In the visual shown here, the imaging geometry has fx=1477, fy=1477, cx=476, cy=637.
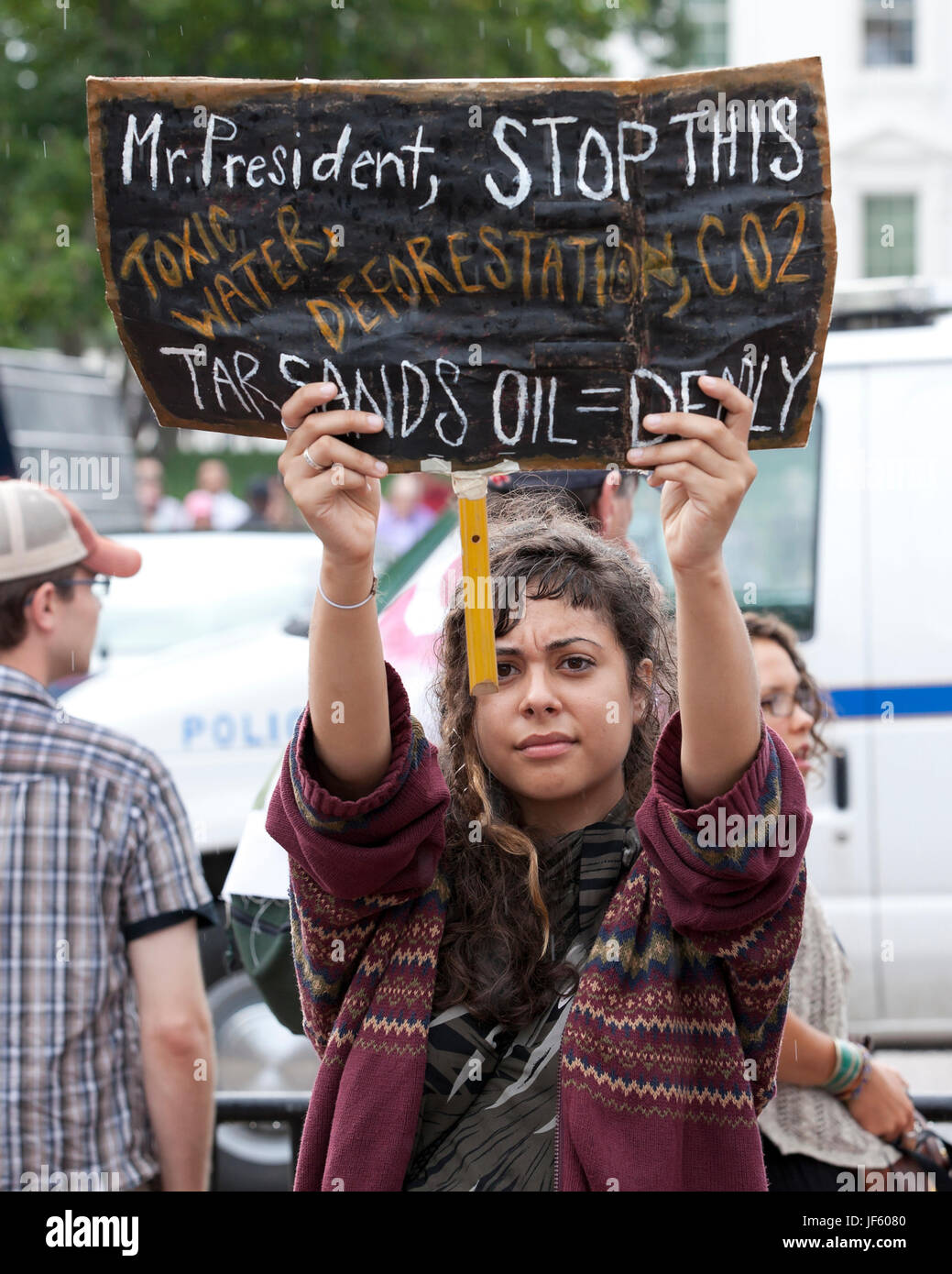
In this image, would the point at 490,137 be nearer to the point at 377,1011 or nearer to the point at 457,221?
the point at 457,221

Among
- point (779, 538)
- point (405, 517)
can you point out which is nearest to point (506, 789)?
point (779, 538)

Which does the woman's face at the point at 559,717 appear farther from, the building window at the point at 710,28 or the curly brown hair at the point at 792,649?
the building window at the point at 710,28

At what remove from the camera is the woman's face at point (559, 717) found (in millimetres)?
2133

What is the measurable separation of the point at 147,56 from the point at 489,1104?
1364cm

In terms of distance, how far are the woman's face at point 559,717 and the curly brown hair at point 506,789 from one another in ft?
0.12

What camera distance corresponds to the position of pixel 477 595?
6.71ft

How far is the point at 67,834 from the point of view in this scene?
2578 mm

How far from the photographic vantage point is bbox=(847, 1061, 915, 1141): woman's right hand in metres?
2.76

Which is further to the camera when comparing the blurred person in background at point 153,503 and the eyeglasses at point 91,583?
the blurred person in background at point 153,503

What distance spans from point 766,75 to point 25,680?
5.43 feet

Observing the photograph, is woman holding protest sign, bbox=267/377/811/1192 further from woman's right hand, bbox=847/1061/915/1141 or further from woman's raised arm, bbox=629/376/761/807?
woman's right hand, bbox=847/1061/915/1141

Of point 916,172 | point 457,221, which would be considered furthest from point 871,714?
point 916,172

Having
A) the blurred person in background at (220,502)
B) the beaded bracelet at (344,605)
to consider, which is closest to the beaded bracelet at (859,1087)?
the beaded bracelet at (344,605)

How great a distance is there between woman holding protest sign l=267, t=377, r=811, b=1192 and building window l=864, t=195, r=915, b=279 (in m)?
22.0
